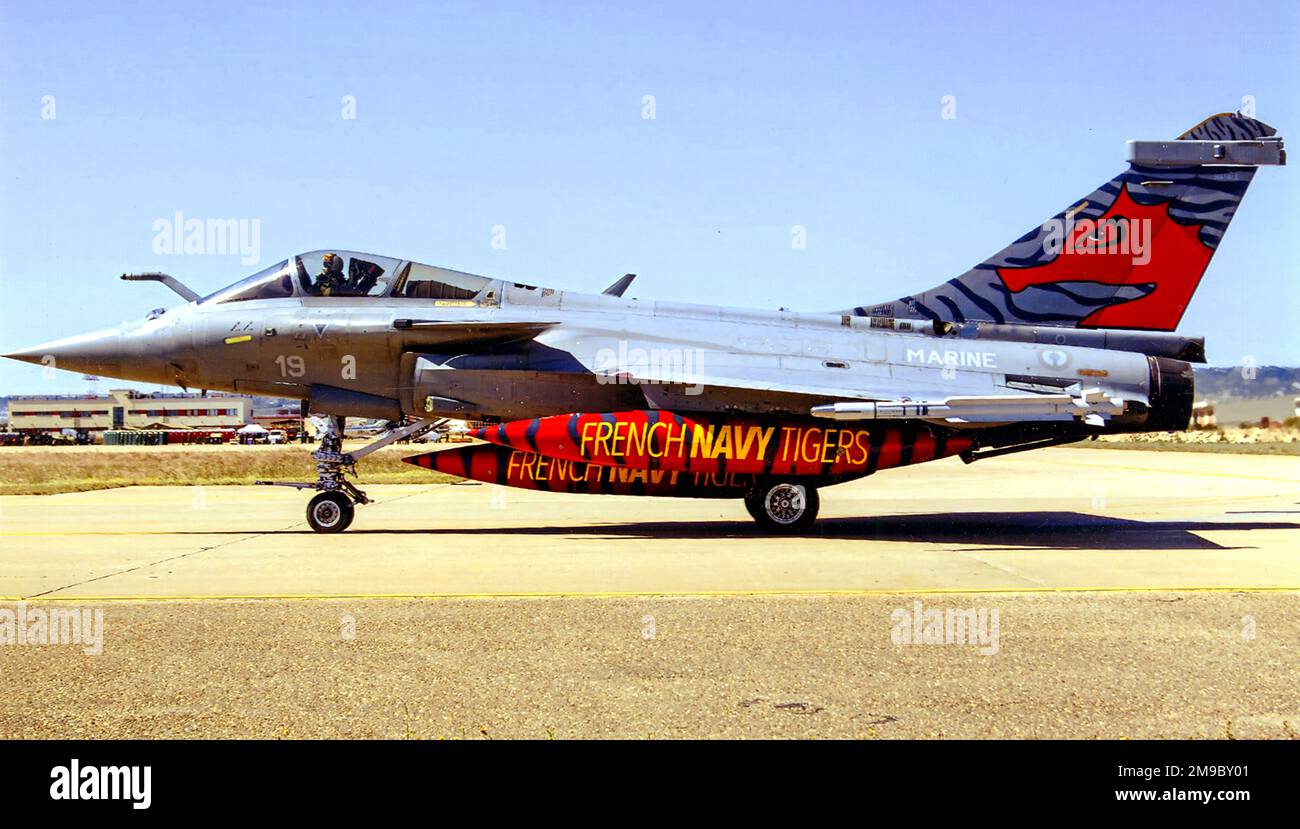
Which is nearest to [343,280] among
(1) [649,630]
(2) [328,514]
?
(2) [328,514]

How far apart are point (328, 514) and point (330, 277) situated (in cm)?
327

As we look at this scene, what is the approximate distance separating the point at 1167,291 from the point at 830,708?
12.2 meters

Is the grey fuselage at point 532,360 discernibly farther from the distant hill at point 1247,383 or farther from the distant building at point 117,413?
the distant building at point 117,413

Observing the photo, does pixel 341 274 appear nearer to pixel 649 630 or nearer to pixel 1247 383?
pixel 649 630

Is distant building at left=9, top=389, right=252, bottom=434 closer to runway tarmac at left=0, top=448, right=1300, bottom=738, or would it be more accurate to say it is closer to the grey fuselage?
the grey fuselage

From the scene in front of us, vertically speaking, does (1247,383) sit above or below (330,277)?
below

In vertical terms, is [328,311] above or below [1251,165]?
below

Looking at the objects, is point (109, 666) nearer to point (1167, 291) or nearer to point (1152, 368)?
point (1152, 368)

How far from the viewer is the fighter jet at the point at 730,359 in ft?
43.6

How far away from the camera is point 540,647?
6480 millimetres

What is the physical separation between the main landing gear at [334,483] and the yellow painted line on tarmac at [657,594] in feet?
16.2

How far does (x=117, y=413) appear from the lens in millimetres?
110062

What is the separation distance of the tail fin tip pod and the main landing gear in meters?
7.57
